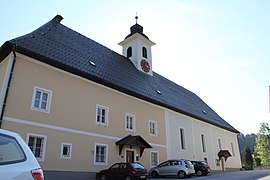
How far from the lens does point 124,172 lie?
1491cm

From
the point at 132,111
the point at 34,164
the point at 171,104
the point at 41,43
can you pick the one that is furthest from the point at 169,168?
the point at 34,164

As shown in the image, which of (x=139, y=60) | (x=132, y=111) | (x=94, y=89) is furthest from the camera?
(x=139, y=60)

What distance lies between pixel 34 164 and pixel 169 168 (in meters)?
16.9

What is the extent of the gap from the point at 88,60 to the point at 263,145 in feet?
154

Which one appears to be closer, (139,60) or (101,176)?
(101,176)

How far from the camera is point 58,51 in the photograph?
17000mm

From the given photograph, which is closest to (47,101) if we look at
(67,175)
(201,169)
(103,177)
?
(67,175)

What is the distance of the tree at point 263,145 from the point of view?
167 ft

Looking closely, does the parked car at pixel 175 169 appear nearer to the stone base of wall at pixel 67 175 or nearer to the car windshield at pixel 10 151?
the stone base of wall at pixel 67 175

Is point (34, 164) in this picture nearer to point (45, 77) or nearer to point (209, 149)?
point (45, 77)

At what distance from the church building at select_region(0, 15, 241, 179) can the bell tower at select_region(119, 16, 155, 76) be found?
0.46 metres

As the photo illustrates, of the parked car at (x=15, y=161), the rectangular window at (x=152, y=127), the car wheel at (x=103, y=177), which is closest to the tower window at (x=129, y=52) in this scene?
the rectangular window at (x=152, y=127)

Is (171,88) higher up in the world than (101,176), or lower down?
higher up

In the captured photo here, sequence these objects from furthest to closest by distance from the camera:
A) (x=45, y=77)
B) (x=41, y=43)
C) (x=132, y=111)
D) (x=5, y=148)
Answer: (x=132, y=111)
(x=41, y=43)
(x=45, y=77)
(x=5, y=148)
